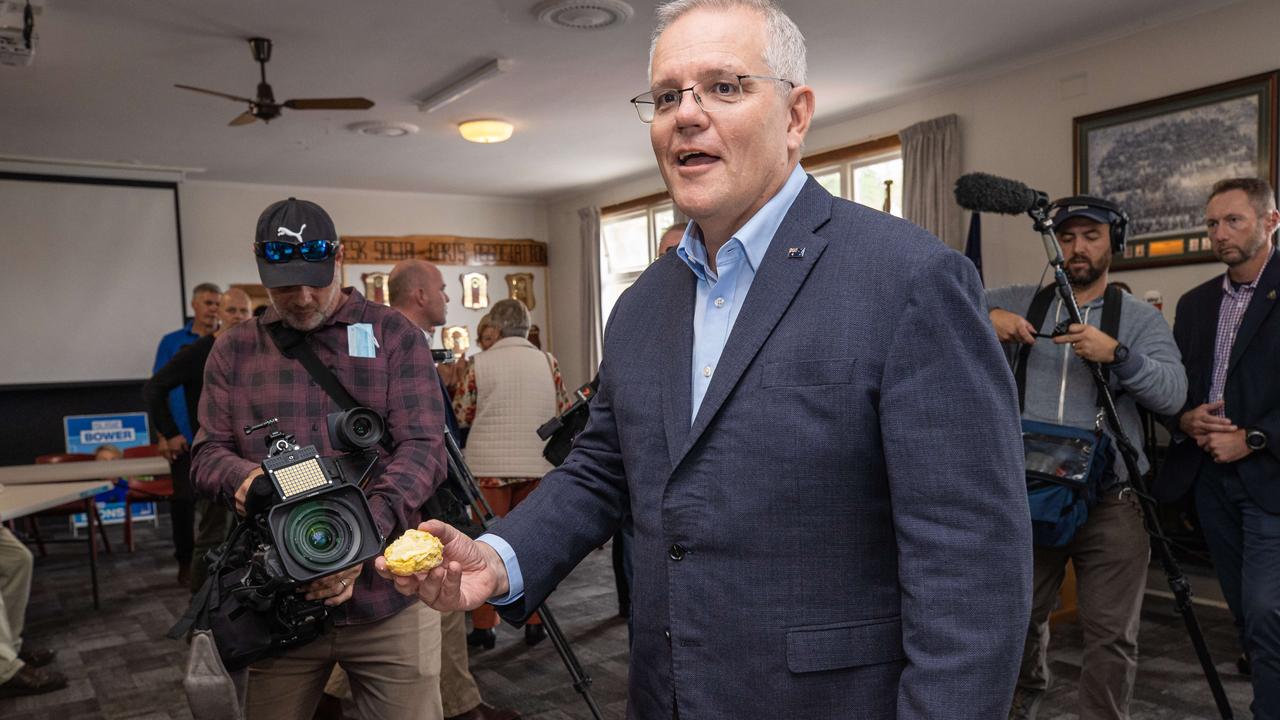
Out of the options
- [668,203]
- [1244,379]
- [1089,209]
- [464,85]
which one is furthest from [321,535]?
[668,203]

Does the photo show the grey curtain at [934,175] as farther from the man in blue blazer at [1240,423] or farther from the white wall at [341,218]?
the white wall at [341,218]

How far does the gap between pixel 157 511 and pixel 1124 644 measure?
25.8 ft

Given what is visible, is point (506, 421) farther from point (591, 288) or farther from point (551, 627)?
point (591, 288)

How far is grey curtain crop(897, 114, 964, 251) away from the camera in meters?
6.14

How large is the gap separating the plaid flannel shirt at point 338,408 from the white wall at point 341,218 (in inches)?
306

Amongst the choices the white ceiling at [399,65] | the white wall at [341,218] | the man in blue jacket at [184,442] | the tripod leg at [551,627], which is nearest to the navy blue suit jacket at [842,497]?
the tripod leg at [551,627]

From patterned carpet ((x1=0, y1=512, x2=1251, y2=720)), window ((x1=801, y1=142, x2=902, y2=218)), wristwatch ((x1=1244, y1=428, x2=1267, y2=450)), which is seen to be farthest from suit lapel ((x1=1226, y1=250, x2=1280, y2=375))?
window ((x1=801, y1=142, x2=902, y2=218))

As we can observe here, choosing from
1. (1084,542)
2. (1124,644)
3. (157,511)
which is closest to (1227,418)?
(1084,542)

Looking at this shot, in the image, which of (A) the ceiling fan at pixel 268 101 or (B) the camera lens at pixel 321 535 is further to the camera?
(A) the ceiling fan at pixel 268 101

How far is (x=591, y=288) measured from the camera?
10.4 m

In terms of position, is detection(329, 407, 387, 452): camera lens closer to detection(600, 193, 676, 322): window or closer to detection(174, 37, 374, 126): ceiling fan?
detection(174, 37, 374, 126): ceiling fan

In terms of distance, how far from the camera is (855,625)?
1017 mm

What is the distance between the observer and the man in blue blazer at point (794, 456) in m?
0.95

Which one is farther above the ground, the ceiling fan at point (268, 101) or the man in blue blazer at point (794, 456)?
the ceiling fan at point (268, 101)
